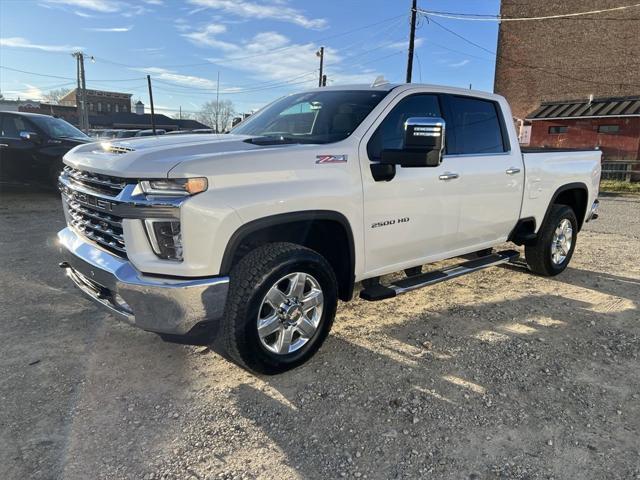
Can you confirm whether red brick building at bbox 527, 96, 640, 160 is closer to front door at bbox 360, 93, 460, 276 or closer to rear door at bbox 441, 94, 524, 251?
rear door at bbox 441, 94, 524, 251

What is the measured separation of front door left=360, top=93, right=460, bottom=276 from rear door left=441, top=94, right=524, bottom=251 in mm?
172

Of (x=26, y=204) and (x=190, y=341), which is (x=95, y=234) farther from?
Answer: (x=26, y=204)

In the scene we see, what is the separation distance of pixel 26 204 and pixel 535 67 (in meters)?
28.2

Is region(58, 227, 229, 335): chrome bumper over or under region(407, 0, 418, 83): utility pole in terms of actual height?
under

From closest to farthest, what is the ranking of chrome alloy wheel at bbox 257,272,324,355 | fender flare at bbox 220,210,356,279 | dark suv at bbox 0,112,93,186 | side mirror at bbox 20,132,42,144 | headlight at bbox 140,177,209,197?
headlight at bbox 140,177,209,197 → fender flare at bbox 220,210,356,279 → chrome alloy wheel at bbox 257,272,324,355 → side mirror at bbox 20,132,42,144 → dark suv at bbox 0,112,93,186

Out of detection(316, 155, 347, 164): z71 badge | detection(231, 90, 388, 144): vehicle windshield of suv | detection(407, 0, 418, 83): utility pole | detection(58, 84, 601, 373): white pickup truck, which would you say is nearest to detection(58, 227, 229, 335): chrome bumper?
detection(58, 84, 601, 373): white pickup truck

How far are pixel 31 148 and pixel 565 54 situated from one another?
2812 centimetres

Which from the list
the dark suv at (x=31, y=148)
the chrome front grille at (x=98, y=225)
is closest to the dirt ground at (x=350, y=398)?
the chrome front grille at (x=98, y=225)

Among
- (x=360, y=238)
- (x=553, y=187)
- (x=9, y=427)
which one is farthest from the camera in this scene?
(x=553, y=187)

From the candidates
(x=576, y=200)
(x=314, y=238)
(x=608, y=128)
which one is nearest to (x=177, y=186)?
(x=314, y=238)

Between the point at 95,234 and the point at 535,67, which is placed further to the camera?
the point at 535,67

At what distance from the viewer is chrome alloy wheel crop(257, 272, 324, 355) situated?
3.20 meters

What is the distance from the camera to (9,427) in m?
2.69

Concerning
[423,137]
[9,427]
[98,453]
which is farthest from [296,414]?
[423,137]
